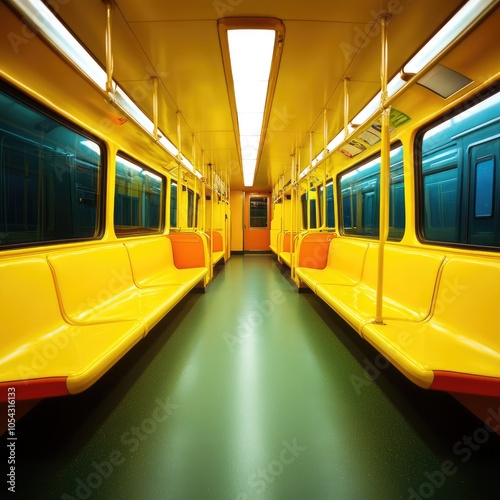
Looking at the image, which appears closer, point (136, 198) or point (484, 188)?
point (484, 188)

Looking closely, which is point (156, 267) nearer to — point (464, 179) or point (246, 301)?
point (246, 301)

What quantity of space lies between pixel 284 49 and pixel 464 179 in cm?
261

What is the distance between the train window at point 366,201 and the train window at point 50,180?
3.38m

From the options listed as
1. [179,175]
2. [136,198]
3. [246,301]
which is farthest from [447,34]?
[136,198]

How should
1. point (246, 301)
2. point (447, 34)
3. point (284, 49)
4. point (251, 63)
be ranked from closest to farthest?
point (447, 34)
point (284, 49)
point (251, 63)
point (246, 301)

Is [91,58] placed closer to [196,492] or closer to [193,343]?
[193,343]

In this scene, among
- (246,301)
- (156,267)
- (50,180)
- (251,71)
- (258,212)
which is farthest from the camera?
(258,212)

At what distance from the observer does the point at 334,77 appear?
8.80ft

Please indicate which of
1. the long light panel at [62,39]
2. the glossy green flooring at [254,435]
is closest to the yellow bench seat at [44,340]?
the glossy green flooring at [254,435]

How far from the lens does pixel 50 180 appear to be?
2.97m

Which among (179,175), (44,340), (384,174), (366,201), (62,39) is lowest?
(44,340)

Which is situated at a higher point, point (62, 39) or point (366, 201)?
point (62, 39)

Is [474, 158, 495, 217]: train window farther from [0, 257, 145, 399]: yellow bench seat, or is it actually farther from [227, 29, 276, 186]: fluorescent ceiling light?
[0, 257, 145, 399]: yellow bench seat

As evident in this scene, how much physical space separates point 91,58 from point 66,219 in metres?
1.61
